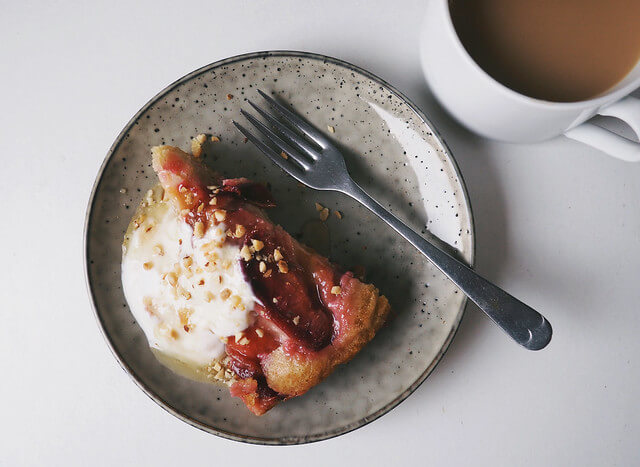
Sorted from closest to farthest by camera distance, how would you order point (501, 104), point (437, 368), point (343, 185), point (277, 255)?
point (501, 104) < point (277, 255) < point (343, 185) < point (437, 368)

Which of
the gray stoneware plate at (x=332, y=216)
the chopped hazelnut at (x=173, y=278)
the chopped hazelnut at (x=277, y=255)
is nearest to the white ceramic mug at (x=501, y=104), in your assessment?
the gray stoneware plate at (x=332, y=216)

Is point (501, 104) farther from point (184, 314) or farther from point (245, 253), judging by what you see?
point (184, 314)

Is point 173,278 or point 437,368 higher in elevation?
point 437,368

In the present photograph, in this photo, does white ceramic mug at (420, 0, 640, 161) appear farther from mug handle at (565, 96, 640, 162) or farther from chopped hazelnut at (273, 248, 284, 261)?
chopped hazelnut at (273, 248, 284, 261)

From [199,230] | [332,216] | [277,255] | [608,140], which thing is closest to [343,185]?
[332,216]

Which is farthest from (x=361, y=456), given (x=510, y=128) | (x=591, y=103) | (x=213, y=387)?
(x=591, y=103)
